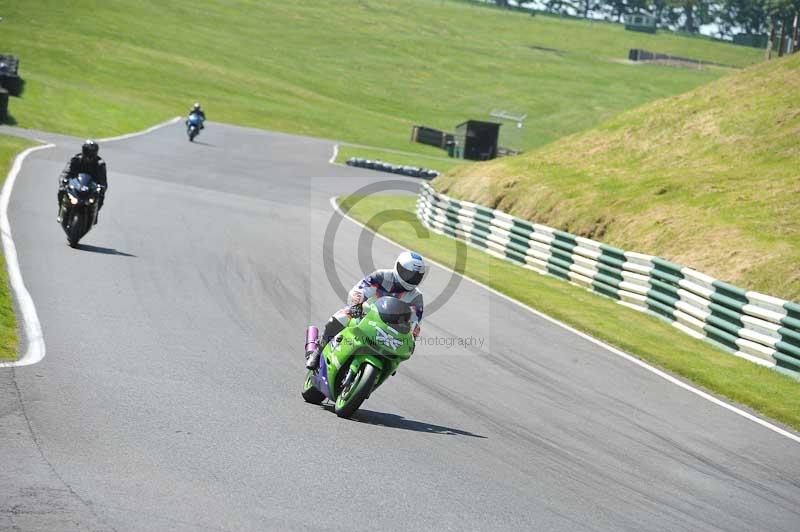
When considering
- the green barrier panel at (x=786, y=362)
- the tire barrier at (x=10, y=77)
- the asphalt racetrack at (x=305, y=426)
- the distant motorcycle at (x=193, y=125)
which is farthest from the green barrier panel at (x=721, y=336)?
the tire barrier at (x=10, y=77)

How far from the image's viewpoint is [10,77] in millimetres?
49562

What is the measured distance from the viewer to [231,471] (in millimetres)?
7824

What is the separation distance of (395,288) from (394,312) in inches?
23.8

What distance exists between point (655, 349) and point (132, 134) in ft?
124

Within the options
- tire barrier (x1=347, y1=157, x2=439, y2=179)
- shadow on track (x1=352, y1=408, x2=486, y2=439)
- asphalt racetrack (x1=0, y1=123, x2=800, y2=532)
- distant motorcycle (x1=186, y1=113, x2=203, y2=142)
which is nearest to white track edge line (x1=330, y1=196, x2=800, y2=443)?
asphalt racetrack (x1=0, y1=123, x2=800, y2=532)

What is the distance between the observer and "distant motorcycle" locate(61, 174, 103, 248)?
18.7 m

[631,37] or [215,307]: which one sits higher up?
[631,37]

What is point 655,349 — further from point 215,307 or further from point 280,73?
point 280,73

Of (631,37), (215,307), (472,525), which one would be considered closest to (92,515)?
(472,525)

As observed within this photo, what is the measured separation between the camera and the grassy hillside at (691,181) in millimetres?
24891

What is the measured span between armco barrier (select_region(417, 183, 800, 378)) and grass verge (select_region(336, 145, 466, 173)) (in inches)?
1146

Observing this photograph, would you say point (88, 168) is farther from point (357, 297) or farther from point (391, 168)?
point (391, 168)

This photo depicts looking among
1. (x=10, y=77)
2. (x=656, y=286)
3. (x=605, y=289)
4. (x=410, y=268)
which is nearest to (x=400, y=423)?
(x=410, y=268)

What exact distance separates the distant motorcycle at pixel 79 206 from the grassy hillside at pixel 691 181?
12688 mm
